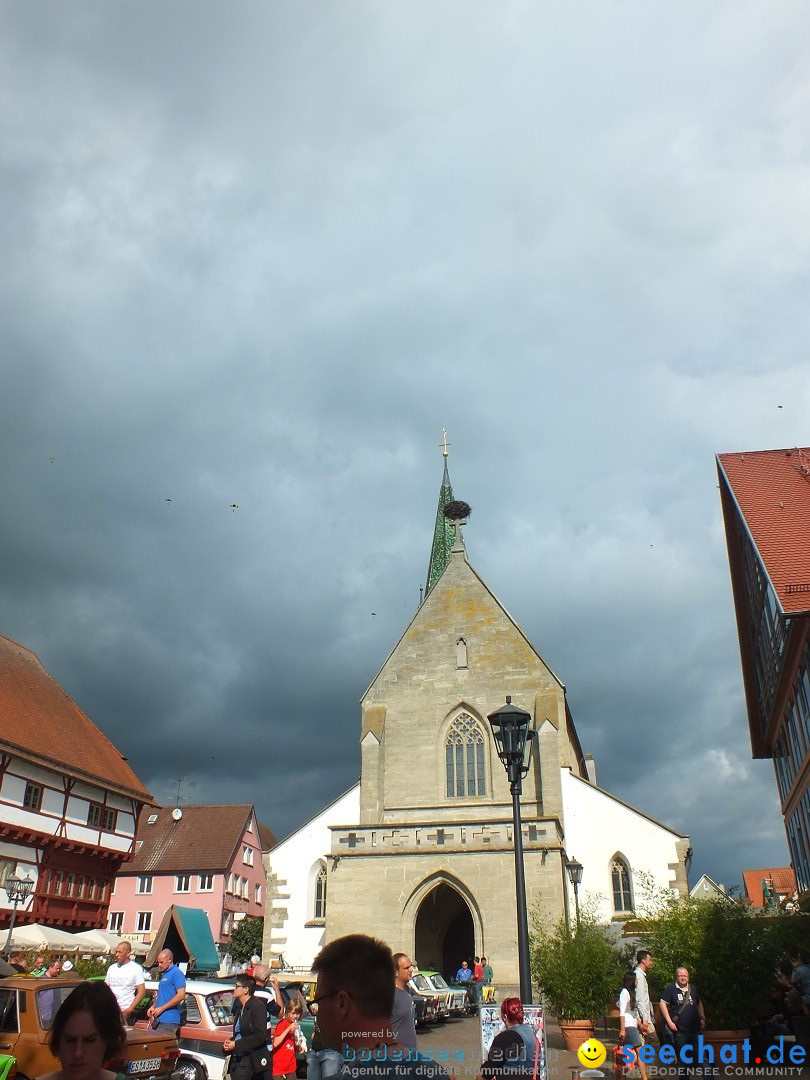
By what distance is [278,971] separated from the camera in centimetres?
2458

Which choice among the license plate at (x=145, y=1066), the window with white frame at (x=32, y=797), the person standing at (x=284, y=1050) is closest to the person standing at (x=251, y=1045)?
the person standing at (x=284, y=1050)

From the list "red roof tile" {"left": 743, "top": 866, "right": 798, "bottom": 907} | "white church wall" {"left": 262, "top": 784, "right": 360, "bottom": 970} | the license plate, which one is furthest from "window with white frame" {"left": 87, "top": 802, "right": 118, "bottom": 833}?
"red roof tile" {"left": 743, "top": 866, "right": 798, "bottom": 907}

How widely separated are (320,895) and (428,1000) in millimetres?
12875

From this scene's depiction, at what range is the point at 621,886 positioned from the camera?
1088 inches

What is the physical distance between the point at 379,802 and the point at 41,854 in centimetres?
1133

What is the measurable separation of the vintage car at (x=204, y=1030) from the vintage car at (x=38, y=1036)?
0.79 metres

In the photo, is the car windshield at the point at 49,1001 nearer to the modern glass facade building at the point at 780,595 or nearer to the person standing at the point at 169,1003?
the person standing at the point at 169,1003

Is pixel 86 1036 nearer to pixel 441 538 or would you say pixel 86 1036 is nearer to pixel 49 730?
pixel 49 730

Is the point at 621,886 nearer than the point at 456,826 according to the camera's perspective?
No

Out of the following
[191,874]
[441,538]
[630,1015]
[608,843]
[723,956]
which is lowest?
[630,1015]

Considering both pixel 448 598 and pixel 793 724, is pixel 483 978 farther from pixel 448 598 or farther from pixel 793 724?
pixel 448 598

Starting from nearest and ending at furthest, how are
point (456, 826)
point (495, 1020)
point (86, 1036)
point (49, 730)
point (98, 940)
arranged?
1. point (86, 1036)
2. point (495, 1020)
3. point (456, 826)
4. point (98, 940)
5. point (49, 730)

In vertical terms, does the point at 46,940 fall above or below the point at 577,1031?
above

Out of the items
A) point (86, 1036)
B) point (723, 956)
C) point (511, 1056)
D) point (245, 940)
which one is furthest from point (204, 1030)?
point (245, 940)
